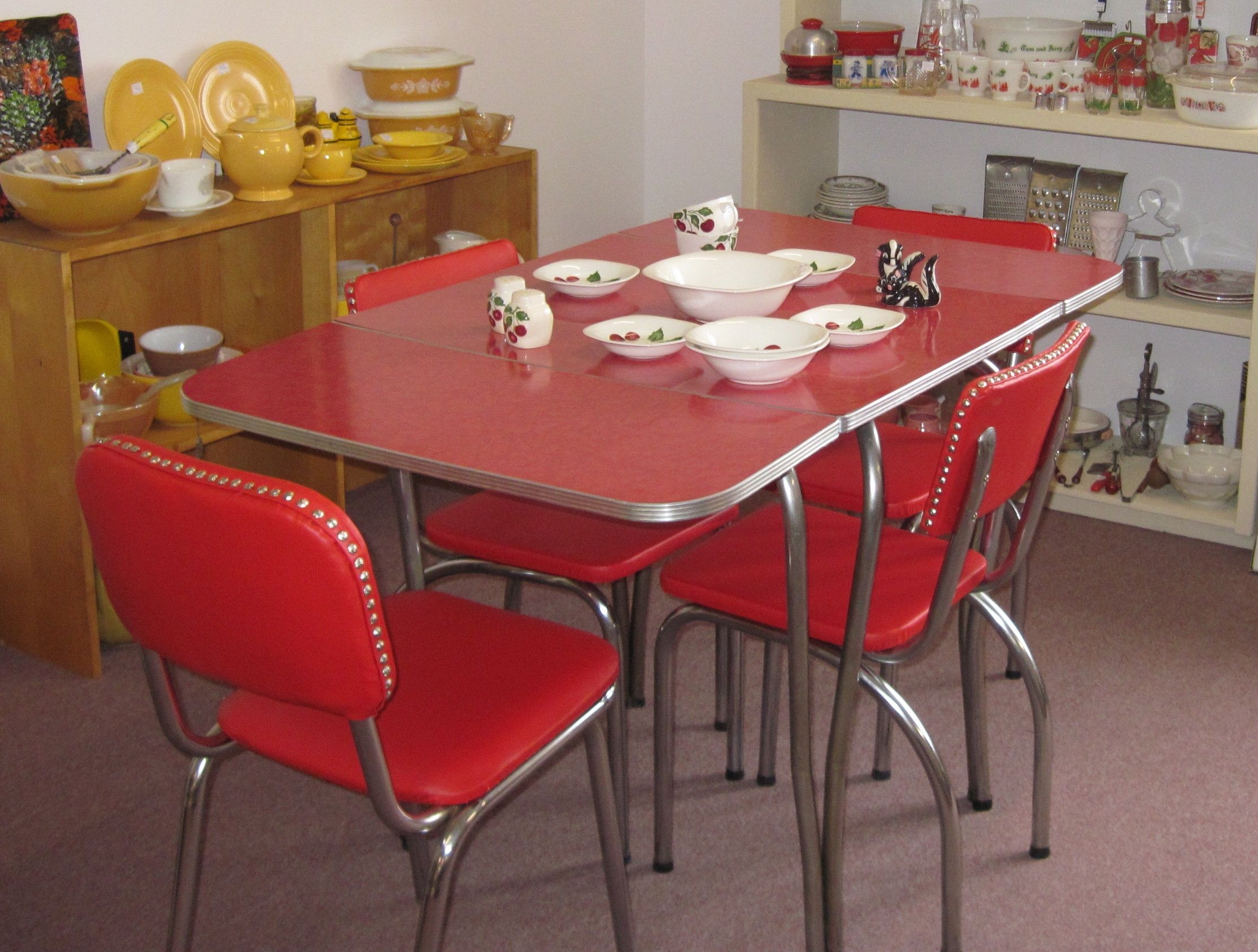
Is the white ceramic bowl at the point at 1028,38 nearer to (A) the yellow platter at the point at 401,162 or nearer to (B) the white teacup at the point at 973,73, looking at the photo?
(B) the white teacup at the point at 973,73

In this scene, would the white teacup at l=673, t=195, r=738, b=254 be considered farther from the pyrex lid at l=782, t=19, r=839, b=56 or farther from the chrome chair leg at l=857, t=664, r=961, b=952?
the pyrex lid at l=782, t=19, r=839, b=56

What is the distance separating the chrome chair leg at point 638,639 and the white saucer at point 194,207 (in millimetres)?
1073

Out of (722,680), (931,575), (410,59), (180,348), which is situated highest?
(410,59)

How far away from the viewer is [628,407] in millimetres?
1671

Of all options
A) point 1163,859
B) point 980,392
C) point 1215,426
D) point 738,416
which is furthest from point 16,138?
point 1215,426

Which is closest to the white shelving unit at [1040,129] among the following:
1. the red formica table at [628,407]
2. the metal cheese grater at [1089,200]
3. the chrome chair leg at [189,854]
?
the metal cheese grater at [1089,200]

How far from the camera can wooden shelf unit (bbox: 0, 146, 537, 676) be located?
7.92 feet

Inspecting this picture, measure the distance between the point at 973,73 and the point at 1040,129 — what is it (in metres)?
0.23

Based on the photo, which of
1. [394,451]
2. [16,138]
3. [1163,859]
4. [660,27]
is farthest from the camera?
[660,27]

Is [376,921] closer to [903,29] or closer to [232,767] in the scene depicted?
[232,767]

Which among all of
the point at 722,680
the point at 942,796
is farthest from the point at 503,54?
the point at 942,796

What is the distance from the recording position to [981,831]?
2.17 m

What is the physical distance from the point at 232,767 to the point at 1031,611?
1.55m

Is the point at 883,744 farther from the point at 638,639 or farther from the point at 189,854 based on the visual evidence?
the point at 189,854
